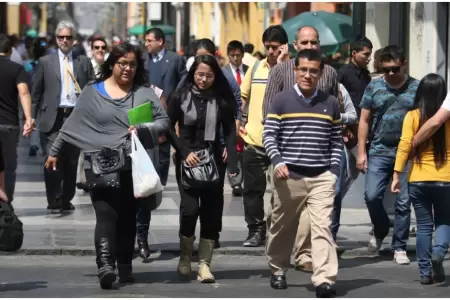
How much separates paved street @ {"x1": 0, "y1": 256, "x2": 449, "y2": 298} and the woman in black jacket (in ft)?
1.11

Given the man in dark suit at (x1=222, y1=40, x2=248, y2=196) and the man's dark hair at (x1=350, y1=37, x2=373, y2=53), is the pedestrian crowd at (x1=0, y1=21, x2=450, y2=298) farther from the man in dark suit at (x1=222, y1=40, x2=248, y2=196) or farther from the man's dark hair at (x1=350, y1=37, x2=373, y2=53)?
the man in dark suit at (x1=222, y1=40, x2=248, y2=196)

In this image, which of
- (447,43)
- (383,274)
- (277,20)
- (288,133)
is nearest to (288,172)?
(288,133)

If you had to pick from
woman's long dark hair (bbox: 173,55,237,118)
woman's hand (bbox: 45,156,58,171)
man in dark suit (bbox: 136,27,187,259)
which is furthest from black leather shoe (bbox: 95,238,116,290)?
man in dark suit (bbox: 136,27,187,259)

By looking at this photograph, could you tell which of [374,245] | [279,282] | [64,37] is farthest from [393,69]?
[64,37]

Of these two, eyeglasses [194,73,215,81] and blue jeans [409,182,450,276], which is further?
eyeglasses [194,73,215,81]

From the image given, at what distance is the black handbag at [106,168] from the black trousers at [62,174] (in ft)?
14.7

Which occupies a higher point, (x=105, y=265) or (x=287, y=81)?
(x=287, y=81)

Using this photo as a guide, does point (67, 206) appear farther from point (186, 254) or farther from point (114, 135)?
point (114, 135)

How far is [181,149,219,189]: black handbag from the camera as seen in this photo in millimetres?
10219

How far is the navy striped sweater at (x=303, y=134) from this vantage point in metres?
9.56

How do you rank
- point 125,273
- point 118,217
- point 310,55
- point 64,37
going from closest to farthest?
point 310,55 < point 118,217 < point 125,273 < point 64,37

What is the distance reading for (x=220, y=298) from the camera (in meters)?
9.44

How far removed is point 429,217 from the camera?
10.2m

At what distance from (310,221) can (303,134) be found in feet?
2.16
